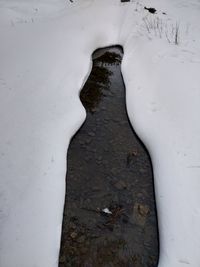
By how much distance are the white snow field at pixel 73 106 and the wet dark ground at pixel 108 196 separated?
15cm

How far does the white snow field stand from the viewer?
2592 millimetres

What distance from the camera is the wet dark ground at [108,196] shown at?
2.63 meters

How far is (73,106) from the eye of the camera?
3912 mm

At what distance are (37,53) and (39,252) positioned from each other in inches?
131

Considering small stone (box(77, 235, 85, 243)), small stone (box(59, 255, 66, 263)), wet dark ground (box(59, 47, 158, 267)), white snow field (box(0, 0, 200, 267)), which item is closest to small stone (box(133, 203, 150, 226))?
wet dark ground (box(59, 47, 158, 267))

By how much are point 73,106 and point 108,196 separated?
4.59 ft

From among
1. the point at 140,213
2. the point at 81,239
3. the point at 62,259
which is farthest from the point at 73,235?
the point at 140,213

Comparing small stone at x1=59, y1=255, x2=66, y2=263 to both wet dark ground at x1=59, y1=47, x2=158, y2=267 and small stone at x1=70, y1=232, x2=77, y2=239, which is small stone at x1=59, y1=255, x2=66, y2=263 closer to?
wet dark ground at x1=59, y1=47, x2=158, y2=267

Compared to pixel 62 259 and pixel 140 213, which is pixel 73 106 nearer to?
pixel 140 213

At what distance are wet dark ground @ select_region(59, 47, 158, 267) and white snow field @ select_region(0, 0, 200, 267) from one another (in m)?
0.15

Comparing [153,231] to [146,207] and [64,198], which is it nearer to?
[146,207]

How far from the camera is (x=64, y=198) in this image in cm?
292

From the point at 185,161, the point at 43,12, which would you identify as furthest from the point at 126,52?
the point at 185,161

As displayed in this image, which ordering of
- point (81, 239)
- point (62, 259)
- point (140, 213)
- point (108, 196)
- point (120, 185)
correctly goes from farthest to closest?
point (120, 185), point (108, 196), point (140, 213), point (81, 239), point (62, 259)
